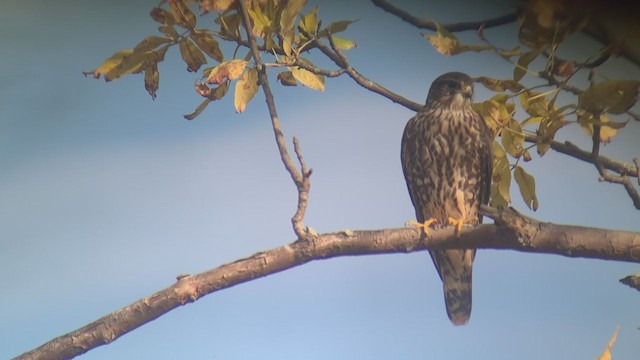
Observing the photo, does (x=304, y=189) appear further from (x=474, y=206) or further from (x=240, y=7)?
(x=474, y=206)

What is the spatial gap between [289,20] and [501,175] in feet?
1.54

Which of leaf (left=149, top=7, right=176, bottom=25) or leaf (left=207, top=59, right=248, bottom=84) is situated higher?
leaf (left=149, top=7, right=176, bottom=25)

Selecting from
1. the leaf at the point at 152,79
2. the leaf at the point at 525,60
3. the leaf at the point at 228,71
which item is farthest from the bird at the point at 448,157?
the leaf at the point at 152,79

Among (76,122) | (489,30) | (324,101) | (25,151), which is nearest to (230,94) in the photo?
(324,101)

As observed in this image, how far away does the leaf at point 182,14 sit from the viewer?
1.15 meters

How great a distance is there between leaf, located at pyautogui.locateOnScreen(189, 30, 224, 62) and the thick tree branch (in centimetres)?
38

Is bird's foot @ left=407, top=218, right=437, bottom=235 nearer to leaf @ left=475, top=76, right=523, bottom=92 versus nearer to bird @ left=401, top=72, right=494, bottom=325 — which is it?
Answer: bird @ left=401, top=72, right=494, bottom=325

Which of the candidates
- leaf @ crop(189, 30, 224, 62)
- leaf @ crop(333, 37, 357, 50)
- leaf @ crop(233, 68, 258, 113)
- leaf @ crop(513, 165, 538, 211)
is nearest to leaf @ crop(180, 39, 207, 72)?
leaf @ crop(189, 30, 224, 62)

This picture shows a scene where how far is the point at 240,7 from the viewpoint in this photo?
115cm

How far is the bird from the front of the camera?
1.32 m

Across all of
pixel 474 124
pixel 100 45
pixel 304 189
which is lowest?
pixel 304 189

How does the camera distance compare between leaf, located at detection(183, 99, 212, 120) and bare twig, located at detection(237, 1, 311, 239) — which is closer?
bare twig, located at detection(237, 1, 311, 239)

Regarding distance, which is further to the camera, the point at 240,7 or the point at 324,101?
the point at 324,101

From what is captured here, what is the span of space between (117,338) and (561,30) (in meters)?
0.90
